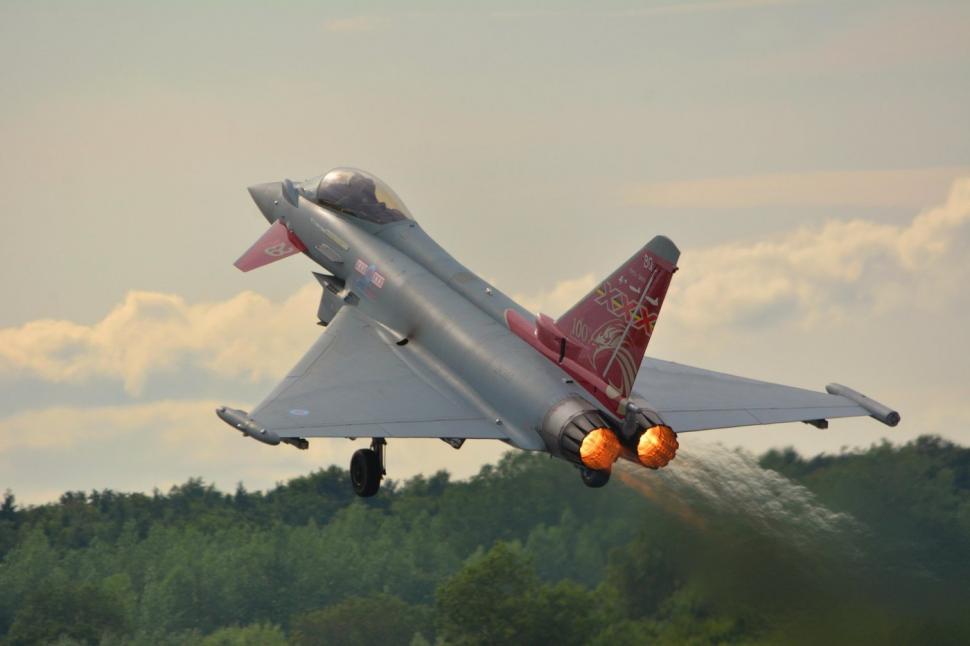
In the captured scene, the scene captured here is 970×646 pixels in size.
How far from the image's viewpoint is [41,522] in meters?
79.5

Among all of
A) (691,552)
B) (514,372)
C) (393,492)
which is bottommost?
(691,552)

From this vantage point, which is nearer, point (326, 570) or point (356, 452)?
point (356, 452)

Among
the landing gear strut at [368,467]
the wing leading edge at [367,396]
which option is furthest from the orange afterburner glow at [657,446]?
the landing gear strut at [368,467]

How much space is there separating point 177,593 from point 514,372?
4460 cm

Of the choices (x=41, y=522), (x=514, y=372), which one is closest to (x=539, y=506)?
(x=514, y=372)

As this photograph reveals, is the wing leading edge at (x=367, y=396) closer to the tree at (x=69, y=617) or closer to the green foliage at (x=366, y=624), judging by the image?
the green foliage at (x=366, y=624)

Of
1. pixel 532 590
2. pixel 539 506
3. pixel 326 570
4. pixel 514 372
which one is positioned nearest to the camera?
pixel 514 372

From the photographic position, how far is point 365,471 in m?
32.3

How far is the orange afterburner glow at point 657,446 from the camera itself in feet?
93.6

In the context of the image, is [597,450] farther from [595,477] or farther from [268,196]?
[268,196]

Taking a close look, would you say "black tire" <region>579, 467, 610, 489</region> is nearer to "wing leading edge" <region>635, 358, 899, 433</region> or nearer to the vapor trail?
"wing leading edge" <region>635, 358, 899, 433</region>

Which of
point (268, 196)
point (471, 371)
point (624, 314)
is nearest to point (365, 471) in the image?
point (471, 371)

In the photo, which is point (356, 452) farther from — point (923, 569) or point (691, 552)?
point (923, 569)

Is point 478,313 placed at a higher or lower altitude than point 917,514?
higher
